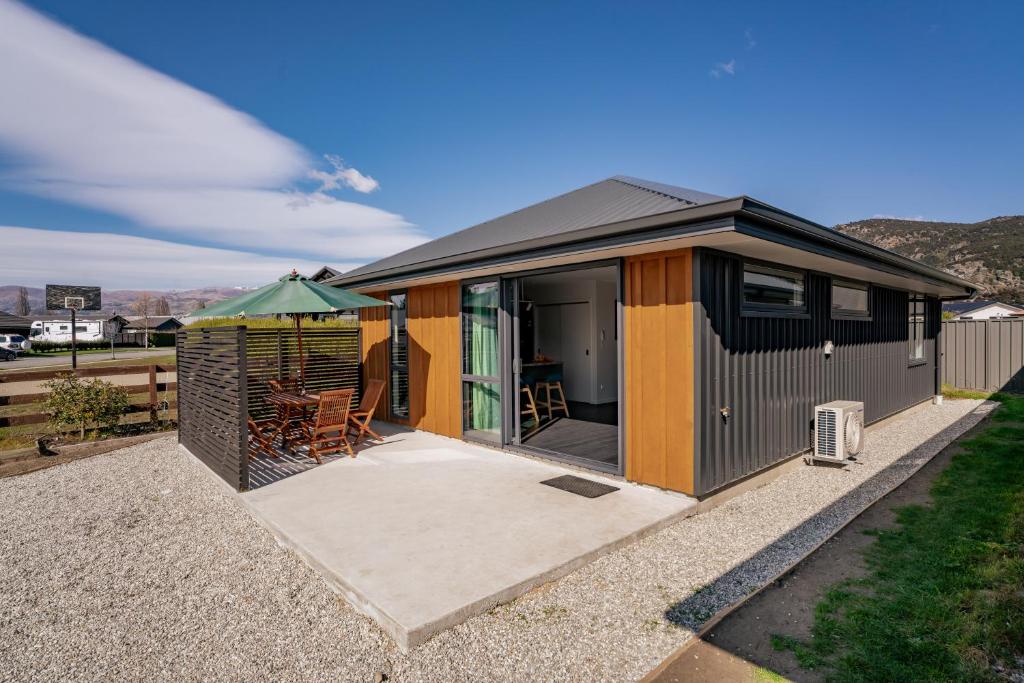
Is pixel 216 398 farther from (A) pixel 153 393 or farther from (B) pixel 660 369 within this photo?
(B) pixel 660 369

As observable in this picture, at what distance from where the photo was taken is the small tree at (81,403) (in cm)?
694

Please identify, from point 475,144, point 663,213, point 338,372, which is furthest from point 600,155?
point 663,213

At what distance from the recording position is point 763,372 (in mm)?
5098

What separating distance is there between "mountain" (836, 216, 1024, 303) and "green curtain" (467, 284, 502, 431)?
151ft

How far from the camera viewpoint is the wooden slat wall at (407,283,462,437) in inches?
268

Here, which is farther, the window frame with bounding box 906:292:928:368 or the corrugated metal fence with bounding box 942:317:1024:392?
the corrugated metal fence with bounding box 942:317:1024:392

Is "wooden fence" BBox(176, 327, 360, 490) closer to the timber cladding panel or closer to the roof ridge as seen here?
the timber cladding panel

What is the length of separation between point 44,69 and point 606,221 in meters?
8.52

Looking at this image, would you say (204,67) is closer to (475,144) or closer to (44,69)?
(44,69)

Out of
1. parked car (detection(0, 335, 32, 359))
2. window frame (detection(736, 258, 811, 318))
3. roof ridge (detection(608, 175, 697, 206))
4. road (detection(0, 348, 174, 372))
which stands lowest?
road (detection(0, 348, 174, 372))

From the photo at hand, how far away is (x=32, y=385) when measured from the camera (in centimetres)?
1206

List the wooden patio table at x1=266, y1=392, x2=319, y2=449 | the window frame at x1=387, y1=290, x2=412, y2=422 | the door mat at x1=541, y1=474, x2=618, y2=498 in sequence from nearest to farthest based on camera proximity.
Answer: the door mat at x1=541, y1=474, x2=618, y2=498 < the wooden patio table at x1=266, y1=392, x2=319, y2=449 < the window frame at x1=387, y1=290, x2=412, y2=422

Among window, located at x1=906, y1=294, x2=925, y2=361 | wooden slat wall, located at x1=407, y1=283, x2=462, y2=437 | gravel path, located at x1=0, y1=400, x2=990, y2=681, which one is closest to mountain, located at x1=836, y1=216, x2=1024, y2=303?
window, located at x1=906, y1=294, x2=925, y2=361

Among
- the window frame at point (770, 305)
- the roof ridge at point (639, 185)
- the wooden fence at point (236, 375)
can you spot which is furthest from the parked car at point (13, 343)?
the window frame at point (770, 305)
